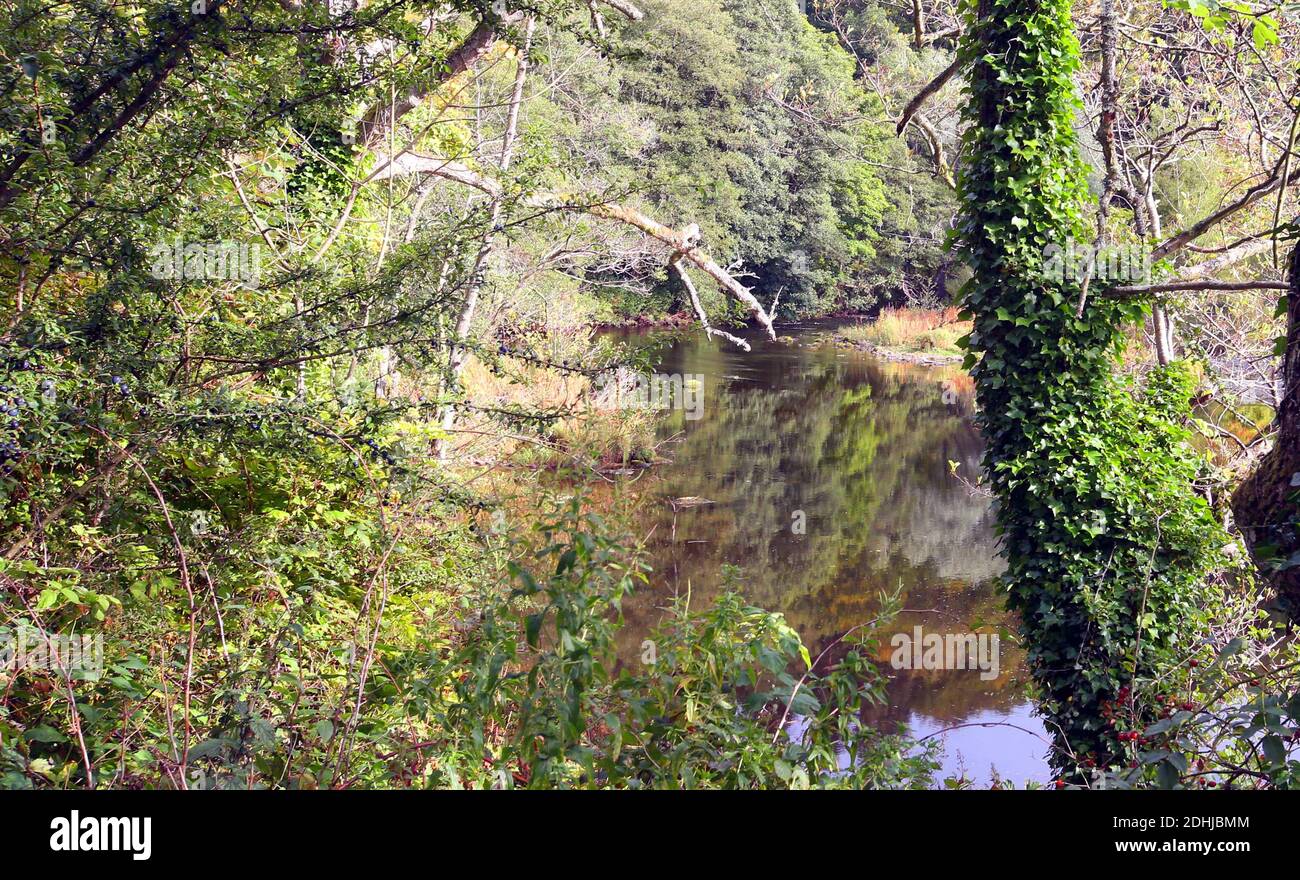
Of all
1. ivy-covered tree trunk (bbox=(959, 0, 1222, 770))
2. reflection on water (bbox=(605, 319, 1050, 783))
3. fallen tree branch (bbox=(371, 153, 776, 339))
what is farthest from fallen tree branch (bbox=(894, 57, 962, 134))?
reflection on water (bbox=(605, 319, 1050, 783))

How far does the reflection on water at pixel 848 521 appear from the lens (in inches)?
343

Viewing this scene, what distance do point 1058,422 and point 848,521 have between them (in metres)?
6.97

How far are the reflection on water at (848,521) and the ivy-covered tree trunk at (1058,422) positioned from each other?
0.91 meters

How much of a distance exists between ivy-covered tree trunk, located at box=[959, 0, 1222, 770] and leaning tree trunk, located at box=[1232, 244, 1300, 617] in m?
2.58

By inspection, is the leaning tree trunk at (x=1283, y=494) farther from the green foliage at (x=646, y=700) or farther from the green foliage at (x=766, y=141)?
the green foliage at (x=766, y=141)

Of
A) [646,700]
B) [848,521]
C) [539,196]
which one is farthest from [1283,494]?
[848,521]

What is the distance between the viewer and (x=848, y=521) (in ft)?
43.5

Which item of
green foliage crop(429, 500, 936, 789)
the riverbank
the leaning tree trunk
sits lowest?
green foliage crop(429, 500, 936, 789)

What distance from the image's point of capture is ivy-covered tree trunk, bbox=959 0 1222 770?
606 centimetres

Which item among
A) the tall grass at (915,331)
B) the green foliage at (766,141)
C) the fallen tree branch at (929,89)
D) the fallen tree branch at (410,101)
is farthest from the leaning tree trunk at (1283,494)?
the tall grass at (915,331)

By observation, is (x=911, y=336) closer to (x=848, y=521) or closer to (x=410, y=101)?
(x=848, y=521)

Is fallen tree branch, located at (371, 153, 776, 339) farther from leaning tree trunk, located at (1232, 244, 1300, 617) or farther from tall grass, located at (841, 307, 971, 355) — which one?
tall grass, located at (841, 307, 971, 355)
